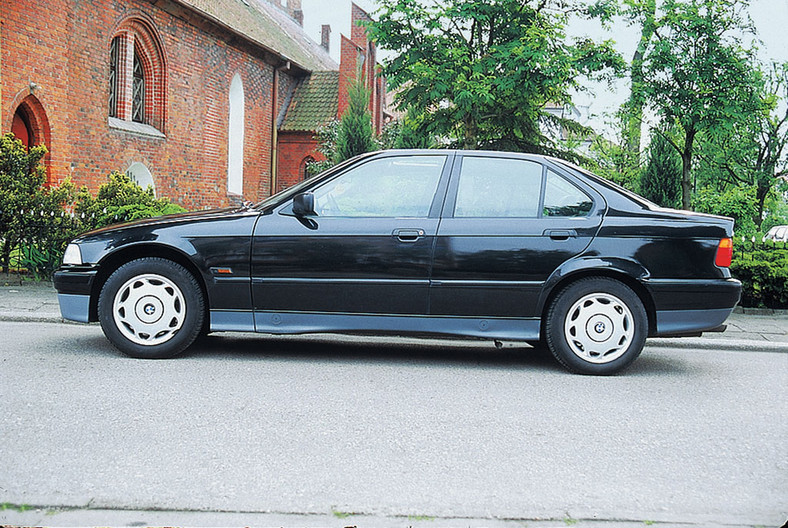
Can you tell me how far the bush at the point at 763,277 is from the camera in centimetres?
1055

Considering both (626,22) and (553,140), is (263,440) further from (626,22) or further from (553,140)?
(553,140)

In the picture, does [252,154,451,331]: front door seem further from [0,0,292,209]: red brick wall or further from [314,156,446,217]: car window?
[0,0,292,209]: red brick wall

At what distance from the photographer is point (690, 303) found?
6379mm

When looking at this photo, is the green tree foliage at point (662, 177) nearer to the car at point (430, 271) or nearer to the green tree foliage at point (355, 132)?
the green tree foliage at point (355, 132)

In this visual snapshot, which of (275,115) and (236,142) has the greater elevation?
(275,115)

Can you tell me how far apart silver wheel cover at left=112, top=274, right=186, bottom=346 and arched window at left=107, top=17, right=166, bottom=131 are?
49.6ft

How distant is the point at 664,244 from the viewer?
6.37 m

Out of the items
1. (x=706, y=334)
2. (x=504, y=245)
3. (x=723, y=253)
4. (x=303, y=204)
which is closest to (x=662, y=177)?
(x=706, y=334)

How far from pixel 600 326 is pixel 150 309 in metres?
3.53

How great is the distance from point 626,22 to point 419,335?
867 centimetres

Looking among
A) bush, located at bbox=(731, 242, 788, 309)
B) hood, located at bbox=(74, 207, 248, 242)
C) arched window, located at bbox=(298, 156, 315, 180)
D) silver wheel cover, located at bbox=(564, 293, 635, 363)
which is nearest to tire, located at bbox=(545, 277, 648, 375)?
silver wheel cover, located at bbox=(564, 293, 635, 363)

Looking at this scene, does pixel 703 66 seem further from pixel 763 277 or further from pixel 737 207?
pixel 737 207

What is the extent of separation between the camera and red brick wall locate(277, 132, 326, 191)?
31641 millimetres

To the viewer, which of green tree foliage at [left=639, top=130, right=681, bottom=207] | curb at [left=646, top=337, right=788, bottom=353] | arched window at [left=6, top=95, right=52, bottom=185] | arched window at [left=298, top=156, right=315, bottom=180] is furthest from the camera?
arched window at [left=298, top=156, right=315, bottom=180]
